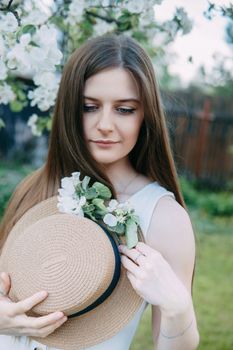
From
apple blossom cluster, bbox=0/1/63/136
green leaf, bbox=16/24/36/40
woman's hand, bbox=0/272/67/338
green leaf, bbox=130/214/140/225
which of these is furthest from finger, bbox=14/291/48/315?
green leaf, bbox=16/24/36/40

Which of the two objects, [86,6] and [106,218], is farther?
[86,6]

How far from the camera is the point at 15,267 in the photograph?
1.61 metres

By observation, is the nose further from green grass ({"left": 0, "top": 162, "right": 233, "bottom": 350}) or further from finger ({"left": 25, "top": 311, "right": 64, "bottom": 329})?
green grass ({"left": 0, "top": 162, "right": 233, "bottom": 350})

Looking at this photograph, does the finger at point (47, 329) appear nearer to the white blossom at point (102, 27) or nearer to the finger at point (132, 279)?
the finger at point (132, 279)

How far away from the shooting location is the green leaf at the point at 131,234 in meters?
1.54

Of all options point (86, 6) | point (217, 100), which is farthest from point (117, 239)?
point (217, 100)

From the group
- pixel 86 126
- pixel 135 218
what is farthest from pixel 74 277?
pixel 86 126

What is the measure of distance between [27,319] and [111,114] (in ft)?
2.19

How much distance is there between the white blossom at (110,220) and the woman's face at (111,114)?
25 centimetres

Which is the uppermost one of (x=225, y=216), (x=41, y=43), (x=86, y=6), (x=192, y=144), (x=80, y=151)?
(x=86, y=6)

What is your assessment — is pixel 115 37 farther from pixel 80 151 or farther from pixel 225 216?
pixel 225 216

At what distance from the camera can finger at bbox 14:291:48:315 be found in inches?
59.6

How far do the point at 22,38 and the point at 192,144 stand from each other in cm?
920

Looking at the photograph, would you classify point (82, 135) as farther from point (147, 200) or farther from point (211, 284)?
point (211, 284)
